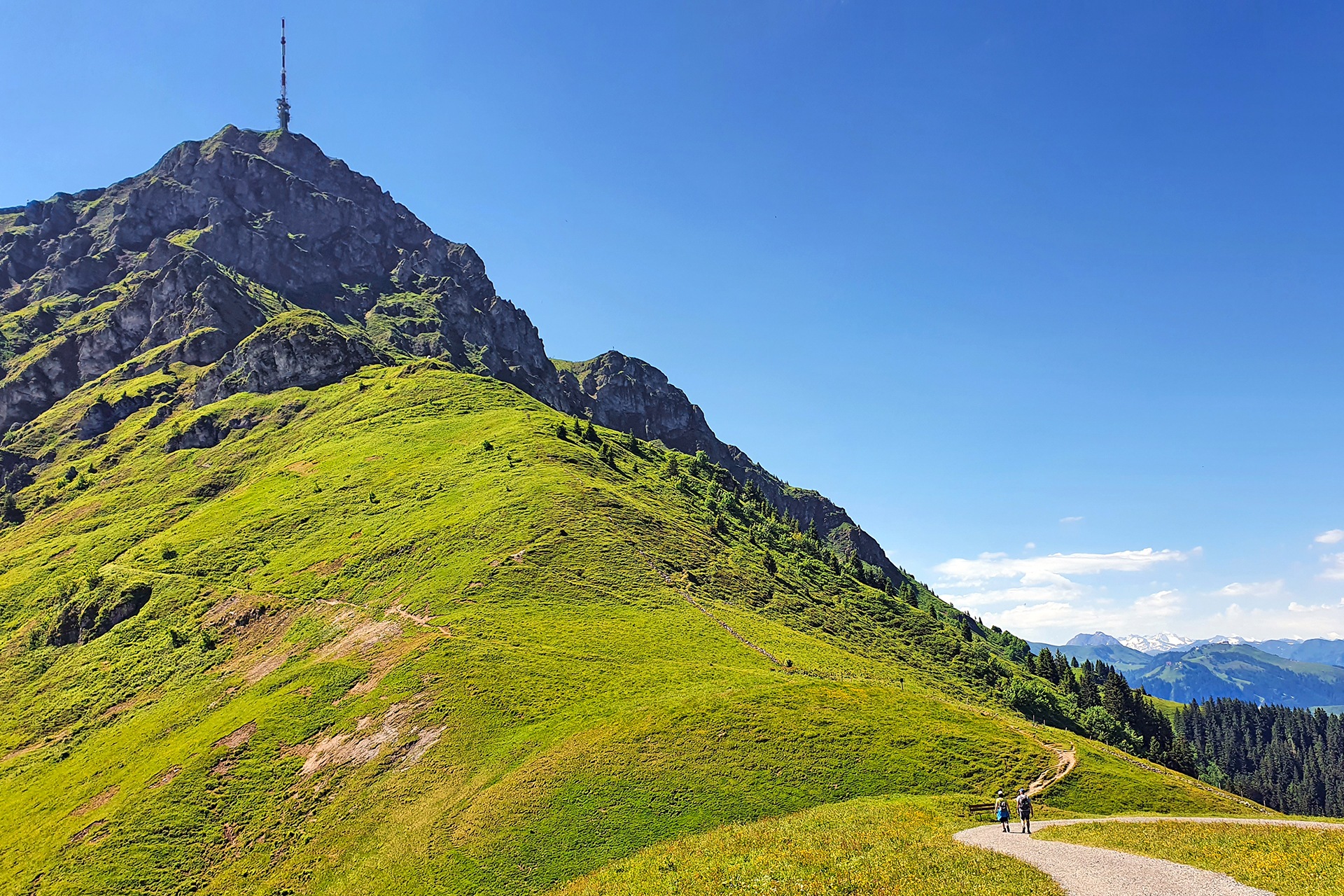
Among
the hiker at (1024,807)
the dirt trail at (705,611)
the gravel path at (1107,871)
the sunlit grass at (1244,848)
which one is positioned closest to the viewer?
the sunlit grass at (1244,848)

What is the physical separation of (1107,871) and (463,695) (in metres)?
50.5

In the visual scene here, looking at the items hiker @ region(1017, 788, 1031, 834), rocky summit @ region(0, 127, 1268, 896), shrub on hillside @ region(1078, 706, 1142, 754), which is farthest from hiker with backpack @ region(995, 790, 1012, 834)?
shrub on hillside @ region(1078, 706, 1142, 754)

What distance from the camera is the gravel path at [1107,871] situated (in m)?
25.6

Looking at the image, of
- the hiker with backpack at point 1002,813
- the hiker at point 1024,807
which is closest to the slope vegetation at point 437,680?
the hiker with backpack at point 1002,813

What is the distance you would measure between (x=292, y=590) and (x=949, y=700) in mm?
89292

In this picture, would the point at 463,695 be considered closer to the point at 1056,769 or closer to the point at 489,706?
the point at 489,706

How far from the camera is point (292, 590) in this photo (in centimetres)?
9450

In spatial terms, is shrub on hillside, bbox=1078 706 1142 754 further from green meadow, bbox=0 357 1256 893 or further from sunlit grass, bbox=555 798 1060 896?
sunlit grass, bbox=555 798 1060 896

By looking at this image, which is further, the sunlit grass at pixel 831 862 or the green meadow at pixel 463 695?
the green meadow at pixel 463 695

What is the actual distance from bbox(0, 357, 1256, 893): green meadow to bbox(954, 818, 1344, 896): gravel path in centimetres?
229

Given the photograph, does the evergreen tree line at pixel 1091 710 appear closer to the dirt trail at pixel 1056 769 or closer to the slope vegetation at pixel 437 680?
the slope vegetation at pixel 437 680

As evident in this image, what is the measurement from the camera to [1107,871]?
28438 mm

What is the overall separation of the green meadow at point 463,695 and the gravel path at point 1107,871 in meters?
2.29

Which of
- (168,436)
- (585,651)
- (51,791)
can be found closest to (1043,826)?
(585,651)
